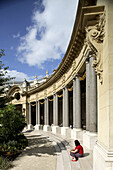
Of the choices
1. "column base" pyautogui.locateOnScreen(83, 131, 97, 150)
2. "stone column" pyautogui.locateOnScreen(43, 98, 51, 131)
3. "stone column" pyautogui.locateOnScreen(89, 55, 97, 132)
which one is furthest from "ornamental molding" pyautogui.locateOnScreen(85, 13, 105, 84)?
"stone column" pyautogui.locateOnScreen(43, 98, 51, 131)

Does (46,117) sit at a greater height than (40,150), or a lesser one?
greater

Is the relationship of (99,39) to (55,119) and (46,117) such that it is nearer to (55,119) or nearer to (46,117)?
(55,119)

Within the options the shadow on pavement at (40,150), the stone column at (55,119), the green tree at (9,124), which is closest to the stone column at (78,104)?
the shadow on pavement at (40,150)

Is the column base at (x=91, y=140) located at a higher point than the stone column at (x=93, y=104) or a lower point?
lower

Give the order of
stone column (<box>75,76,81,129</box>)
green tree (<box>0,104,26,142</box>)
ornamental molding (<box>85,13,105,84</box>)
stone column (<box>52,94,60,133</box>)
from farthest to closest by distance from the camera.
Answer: stone column (<box>52,94,60,133</box>), stone column (<box>75,76,81,129</box>), green tree (<box>0,104,26,142</box>), ornamental molding (<box>85,13,105,84</box>)

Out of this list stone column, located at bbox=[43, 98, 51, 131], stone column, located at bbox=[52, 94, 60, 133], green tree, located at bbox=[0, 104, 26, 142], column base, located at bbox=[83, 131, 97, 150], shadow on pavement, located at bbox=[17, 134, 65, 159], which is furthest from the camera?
stone column, located at bbox=[43, 98, 51, 131]

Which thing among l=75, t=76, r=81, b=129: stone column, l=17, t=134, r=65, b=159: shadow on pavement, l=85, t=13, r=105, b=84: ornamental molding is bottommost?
l=17, t=134, r=65, b=159: shadow on pavement

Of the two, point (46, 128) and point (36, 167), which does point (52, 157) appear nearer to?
point (36, 167)

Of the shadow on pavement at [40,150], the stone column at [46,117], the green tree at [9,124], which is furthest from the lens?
the stone column at [46,117]

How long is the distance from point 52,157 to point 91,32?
335 inches

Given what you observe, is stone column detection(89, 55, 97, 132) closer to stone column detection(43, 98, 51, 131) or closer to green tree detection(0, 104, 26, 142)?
green tree detection(0, 104, 26, 142)

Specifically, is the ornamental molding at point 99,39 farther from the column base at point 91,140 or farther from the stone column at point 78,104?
the stone column at point 78,104

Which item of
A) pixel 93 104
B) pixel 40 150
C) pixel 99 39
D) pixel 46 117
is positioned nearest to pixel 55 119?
pixel 46 117

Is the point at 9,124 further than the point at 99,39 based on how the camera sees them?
Yes
